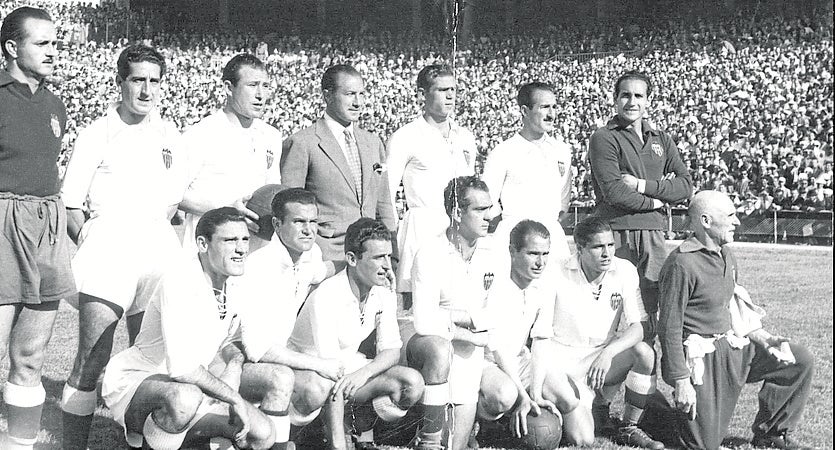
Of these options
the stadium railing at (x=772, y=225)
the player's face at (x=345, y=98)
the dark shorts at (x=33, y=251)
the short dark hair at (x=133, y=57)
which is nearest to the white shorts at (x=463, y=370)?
the player's face at (x=345, y=98)

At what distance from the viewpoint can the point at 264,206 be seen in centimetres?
321

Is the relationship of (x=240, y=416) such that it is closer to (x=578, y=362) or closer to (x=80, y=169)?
(x=80, y=169)

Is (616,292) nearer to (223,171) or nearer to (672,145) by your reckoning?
(672,145)

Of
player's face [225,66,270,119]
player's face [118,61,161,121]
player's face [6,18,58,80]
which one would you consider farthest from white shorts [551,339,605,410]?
player's face [6,18,58,80]

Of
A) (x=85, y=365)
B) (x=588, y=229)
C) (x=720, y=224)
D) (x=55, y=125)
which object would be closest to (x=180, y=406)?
(x=85, y=365)

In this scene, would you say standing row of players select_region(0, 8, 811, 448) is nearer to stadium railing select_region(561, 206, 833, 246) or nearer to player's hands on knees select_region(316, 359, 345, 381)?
player's hands on knees select_region(316, 359, 345, 381)

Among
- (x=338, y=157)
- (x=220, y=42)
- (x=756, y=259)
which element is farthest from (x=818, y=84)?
(x=220, y=42)

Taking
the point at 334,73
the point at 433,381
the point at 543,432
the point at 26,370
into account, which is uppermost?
the point at 334,73

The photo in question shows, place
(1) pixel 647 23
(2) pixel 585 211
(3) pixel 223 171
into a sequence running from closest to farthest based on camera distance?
(3) pixel 223 171 < (1) pixel 647 23 < (2) pixel 585 211

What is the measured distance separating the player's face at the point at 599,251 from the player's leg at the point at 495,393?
55 centimetres

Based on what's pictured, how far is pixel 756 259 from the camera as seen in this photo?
558 cm

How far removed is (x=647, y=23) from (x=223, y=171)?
1.81 m

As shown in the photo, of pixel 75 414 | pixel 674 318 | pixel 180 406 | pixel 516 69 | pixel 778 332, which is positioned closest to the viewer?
pixel 180 406

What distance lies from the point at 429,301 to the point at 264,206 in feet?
2.14
